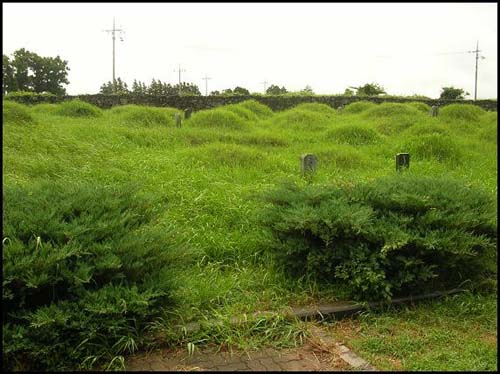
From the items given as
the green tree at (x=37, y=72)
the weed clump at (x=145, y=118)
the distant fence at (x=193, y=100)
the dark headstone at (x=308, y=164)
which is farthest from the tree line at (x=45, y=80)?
the dark headstone at (x=308, y=164)

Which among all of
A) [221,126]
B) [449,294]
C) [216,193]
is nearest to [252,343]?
[449,294]

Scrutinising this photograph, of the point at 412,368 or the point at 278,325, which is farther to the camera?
the point at 278,325

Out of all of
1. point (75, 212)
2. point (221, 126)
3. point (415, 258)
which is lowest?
point (415, 258)

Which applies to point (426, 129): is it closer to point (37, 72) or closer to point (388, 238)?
point (388, 238)

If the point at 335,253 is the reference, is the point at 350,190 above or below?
above

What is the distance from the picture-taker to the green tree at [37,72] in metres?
31.0

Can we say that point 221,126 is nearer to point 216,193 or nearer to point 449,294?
point 216,193

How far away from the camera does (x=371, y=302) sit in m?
3.11

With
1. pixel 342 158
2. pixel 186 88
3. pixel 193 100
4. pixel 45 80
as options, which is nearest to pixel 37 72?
pixel 45 80

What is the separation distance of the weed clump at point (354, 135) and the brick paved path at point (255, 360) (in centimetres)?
796

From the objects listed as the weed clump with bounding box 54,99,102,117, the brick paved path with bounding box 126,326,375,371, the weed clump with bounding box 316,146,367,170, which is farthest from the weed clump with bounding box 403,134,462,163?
the weed clump with bounding box 54,99,102,117

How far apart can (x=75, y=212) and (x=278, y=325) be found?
138 centimetres

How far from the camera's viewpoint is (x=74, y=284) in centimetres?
244

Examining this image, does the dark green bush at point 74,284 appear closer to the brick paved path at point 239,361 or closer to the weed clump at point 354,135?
the brick paved path at point 239,361
